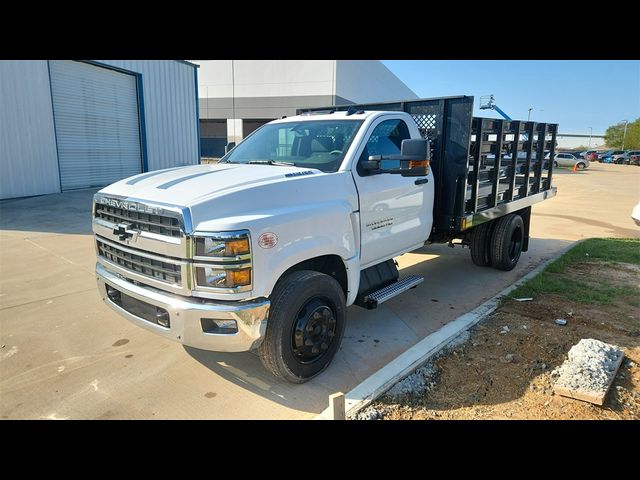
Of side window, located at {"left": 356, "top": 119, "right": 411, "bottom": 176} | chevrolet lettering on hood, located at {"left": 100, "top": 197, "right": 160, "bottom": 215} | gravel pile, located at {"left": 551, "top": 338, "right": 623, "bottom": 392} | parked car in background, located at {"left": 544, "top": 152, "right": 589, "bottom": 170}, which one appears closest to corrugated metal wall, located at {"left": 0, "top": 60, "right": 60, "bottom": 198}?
chevrolet lettering on hood, located at {"left": 100, "top": 197, "right": 160, "bottom": 215}

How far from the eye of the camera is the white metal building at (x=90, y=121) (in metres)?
12.1

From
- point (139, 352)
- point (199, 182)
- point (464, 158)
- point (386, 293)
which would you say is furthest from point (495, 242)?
point (139, 352)

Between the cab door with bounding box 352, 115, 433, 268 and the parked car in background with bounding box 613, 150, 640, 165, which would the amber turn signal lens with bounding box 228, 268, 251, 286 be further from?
the parked car in background with bounding box 613, 150, 640, 165

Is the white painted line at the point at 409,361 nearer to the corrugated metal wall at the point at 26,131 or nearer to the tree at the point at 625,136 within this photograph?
the corrugated metal wall at the point at 26,131

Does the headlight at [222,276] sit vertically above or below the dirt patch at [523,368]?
above

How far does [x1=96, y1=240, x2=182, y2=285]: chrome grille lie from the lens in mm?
3076

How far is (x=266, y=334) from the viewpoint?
321 cm

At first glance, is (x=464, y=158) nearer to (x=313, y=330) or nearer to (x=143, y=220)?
(x=313, y=330)

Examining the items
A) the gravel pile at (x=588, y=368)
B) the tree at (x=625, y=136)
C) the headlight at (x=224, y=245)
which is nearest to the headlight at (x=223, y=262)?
the headlight at (x=224, y=245)

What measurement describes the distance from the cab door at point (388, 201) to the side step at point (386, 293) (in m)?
0.30

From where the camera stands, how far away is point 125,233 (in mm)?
3322

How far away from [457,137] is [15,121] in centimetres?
1230

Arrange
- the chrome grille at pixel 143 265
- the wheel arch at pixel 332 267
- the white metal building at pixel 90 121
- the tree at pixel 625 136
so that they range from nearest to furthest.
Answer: the chrome grille at pixel 143 265 → the wheel arch at pixel 332 267 → the white metal building at pixel 90 121 → the tree at pixel 625 136

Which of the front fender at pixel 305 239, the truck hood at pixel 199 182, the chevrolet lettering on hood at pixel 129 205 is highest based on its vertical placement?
the truck hood at pixel 199 182
